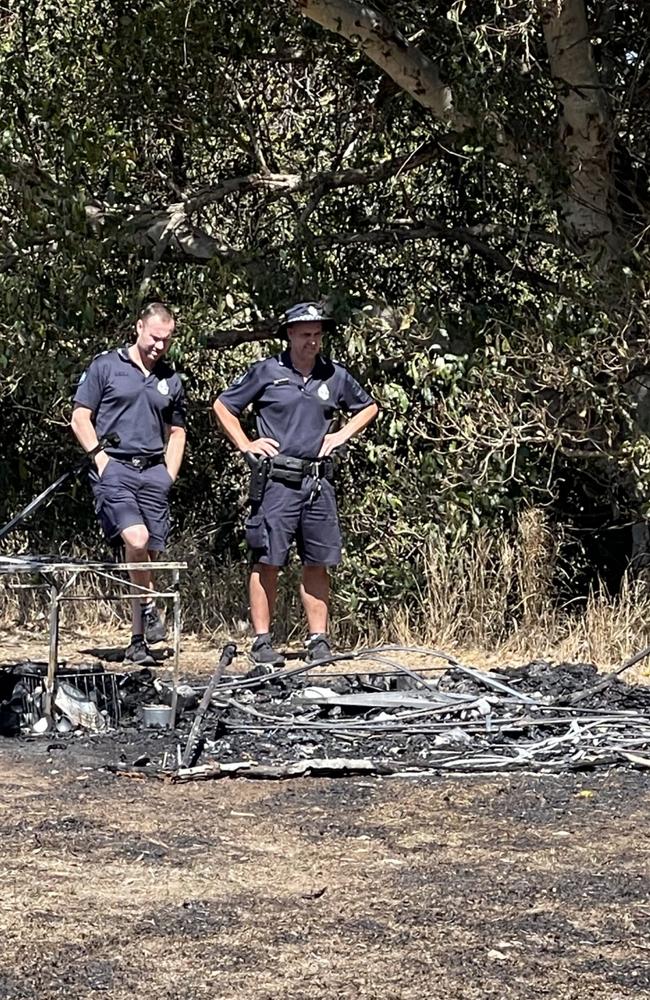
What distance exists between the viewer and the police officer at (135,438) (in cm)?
862

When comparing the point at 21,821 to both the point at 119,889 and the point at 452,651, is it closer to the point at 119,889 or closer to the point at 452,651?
the point at 119,889

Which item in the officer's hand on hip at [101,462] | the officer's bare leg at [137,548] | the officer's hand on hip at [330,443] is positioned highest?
the officer's hand on hip at [330,443]

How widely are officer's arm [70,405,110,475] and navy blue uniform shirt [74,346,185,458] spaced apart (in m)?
0.03

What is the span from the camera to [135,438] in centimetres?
877

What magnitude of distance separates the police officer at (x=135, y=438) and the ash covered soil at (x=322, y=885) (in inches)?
91.8

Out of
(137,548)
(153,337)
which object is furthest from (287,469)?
(153,337)

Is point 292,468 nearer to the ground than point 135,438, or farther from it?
nearer to the ground

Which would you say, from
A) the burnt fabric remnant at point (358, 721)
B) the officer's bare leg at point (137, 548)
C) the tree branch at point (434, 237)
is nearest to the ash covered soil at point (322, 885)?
the burnt fabric remnant at point (358, 721)

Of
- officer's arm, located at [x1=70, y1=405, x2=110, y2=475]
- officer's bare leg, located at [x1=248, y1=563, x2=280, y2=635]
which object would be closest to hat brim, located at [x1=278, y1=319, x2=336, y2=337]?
officer's arm, located at [x1=70, y1=405, x2=110, y2=475]

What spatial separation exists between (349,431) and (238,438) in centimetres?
59

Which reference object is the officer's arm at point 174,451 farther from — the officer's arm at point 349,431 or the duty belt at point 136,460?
the officer's arm at point 349,431

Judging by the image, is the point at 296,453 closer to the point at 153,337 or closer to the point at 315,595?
the point at 315,595

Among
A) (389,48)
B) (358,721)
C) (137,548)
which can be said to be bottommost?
(358,721)

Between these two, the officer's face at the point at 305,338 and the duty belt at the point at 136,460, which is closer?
the officer's face at the point at 305,338
